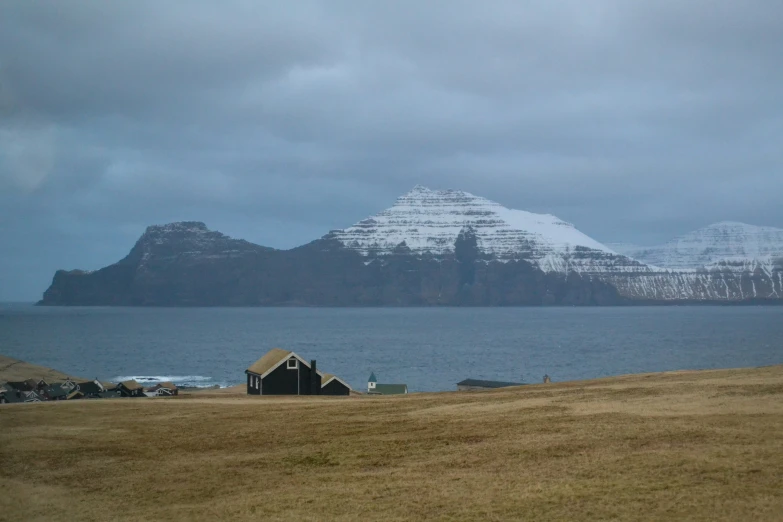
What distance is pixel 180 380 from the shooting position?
108m

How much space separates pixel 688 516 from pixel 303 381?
144 ft

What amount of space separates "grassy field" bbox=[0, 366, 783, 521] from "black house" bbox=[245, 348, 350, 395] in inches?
850

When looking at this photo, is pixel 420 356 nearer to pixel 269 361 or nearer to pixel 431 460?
pixel 269 361

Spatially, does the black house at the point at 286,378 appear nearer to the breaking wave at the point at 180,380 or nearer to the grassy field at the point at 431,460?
the grassy field at the point at 431,460

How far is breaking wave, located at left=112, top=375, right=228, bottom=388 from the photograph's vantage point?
332 feet

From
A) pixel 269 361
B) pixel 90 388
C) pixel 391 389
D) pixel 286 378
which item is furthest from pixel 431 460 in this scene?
pixel 90 388

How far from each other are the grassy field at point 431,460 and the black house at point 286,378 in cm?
2160

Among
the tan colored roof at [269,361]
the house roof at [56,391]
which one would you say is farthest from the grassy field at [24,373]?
the tan colored roof at [269,361]

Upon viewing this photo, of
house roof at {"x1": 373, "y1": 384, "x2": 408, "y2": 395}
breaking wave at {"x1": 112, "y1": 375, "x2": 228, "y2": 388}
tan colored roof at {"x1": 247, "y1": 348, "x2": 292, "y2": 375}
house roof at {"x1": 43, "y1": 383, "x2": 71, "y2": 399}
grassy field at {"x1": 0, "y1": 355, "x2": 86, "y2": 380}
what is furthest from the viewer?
breaking wave at {"x1": 112, "y1": 375, "x2": 228, "y2": 388}

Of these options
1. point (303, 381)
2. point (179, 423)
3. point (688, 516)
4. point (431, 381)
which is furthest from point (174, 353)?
point (688, 516)

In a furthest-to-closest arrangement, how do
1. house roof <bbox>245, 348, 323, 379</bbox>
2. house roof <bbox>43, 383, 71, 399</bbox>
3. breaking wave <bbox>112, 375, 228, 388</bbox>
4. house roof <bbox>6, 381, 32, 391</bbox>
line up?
1. breaking wave <bbox>112, 375, 228, 388</bbox>
2. house roof <bbox>6, 381, 32, 391</bbox>
3. house roof <bbox>43, 383, 71, 399</bbox>
4. house roof <bbox>245, 348, 323, 379</bbox>

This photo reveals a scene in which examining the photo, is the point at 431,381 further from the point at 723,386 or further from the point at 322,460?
the point at 322,460

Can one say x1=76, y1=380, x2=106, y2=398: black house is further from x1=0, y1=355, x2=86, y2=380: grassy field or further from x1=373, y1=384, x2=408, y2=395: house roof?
x1=373, y1=384, x2=408, y2=395: house roof

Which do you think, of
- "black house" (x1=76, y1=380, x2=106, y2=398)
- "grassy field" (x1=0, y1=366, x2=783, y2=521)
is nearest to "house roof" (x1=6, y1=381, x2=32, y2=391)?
"black house" (x1=76, y1=380, x2=106, y2=398)
